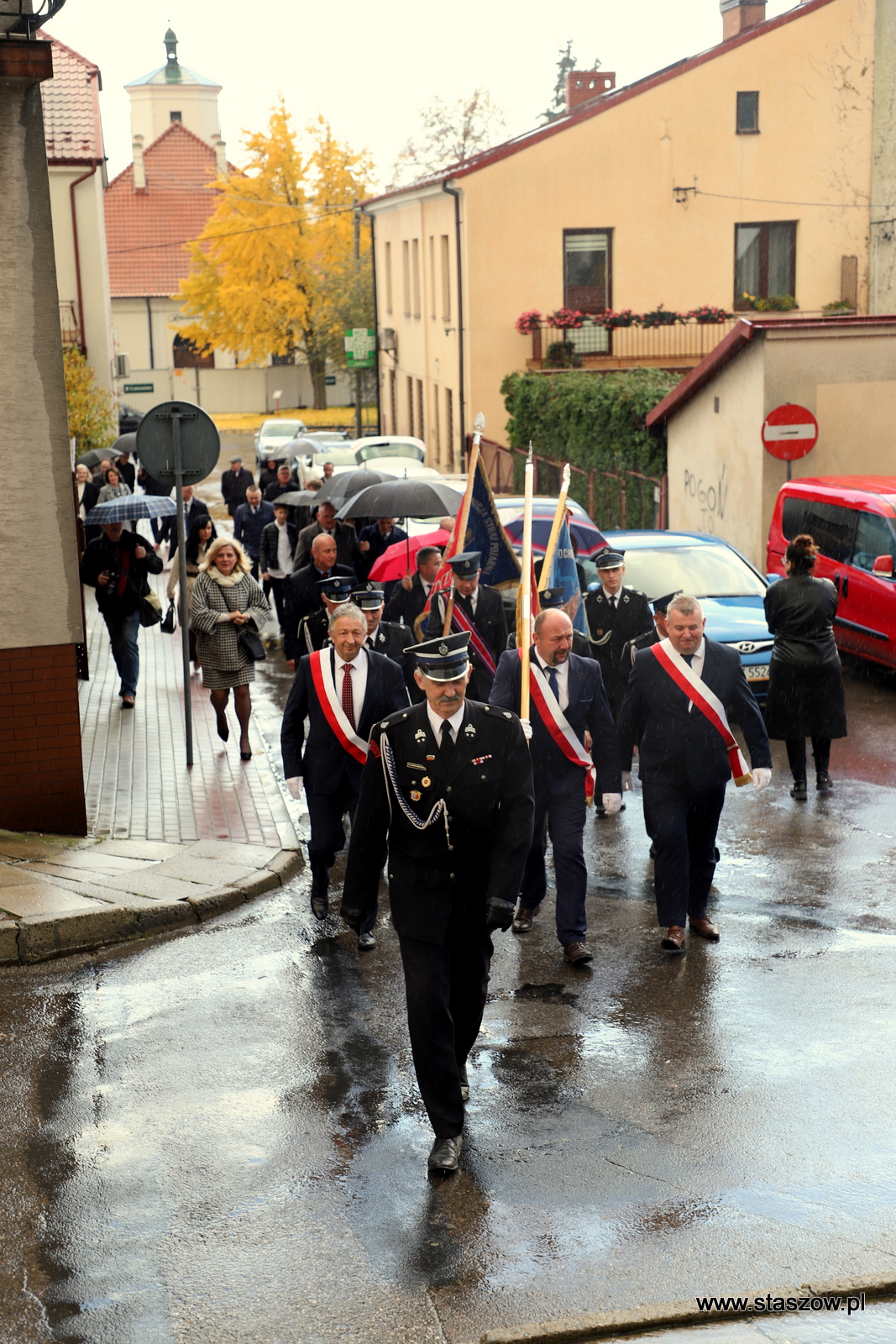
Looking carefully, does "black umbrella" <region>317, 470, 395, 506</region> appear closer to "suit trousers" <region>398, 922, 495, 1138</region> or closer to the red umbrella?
the red umbrella

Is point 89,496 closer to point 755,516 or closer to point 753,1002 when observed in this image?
point 755,516

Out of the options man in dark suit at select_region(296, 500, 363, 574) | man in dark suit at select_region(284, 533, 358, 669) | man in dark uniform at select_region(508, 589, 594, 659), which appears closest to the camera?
man in dark uniform at select_region(508, 589, 594, 659)

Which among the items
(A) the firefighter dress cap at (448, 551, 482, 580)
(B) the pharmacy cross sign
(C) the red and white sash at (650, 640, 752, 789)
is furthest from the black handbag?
(B) the pharmacy cross sign

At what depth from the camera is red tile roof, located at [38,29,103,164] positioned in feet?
107

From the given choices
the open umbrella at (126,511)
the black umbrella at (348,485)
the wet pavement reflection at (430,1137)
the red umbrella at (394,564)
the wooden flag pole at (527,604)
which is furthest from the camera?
the black umbrella at (348,485)

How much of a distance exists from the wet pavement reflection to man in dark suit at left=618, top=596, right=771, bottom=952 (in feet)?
1.25

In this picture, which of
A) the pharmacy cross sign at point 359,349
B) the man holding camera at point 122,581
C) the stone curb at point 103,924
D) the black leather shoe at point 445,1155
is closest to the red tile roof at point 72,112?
the pharmacy cross sign at point 359,349

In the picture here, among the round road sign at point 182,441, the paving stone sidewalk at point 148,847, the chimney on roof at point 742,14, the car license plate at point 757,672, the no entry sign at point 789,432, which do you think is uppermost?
the chimney on roof at point 742,14

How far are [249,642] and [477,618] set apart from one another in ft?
8.42

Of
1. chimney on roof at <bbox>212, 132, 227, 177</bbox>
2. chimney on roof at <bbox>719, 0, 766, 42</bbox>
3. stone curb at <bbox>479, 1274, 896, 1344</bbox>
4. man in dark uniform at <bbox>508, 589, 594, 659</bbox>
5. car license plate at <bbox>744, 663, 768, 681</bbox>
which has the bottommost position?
stone curb at <bbox>479, 1274, 896, 1344</bbox>

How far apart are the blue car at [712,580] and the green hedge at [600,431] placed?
899 cm

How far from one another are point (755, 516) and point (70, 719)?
12509 millimetres

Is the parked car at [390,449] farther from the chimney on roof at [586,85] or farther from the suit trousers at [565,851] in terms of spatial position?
the suit trousers at [565,851]

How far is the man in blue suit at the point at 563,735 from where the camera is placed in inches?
309
